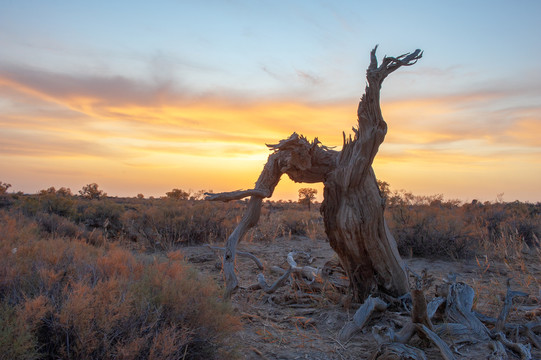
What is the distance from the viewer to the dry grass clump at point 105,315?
3.04 meters

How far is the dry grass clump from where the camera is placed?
3.04m

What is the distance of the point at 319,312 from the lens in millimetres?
5977

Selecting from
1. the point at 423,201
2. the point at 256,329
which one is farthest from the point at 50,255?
the point at 423,201

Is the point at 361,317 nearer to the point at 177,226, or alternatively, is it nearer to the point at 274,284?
the point at 274,284

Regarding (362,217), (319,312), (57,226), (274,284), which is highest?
(362,217)

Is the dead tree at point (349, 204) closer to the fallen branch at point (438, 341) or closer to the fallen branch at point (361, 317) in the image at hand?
the fallen branch at point (361, 317)

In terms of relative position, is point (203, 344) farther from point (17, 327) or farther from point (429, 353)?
point (429, 353)

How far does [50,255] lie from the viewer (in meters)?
5.06

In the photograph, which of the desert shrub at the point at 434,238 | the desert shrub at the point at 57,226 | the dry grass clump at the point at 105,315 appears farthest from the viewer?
the desert shrub at the point at 57,226

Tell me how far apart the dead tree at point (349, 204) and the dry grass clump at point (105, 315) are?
1.52m

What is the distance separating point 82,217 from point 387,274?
1226 cm

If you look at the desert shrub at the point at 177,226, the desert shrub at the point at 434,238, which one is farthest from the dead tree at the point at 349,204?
the desert shrub at the point at 177,226

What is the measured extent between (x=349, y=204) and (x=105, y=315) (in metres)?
3.52

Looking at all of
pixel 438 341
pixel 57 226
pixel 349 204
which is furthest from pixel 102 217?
pixel 438 341
